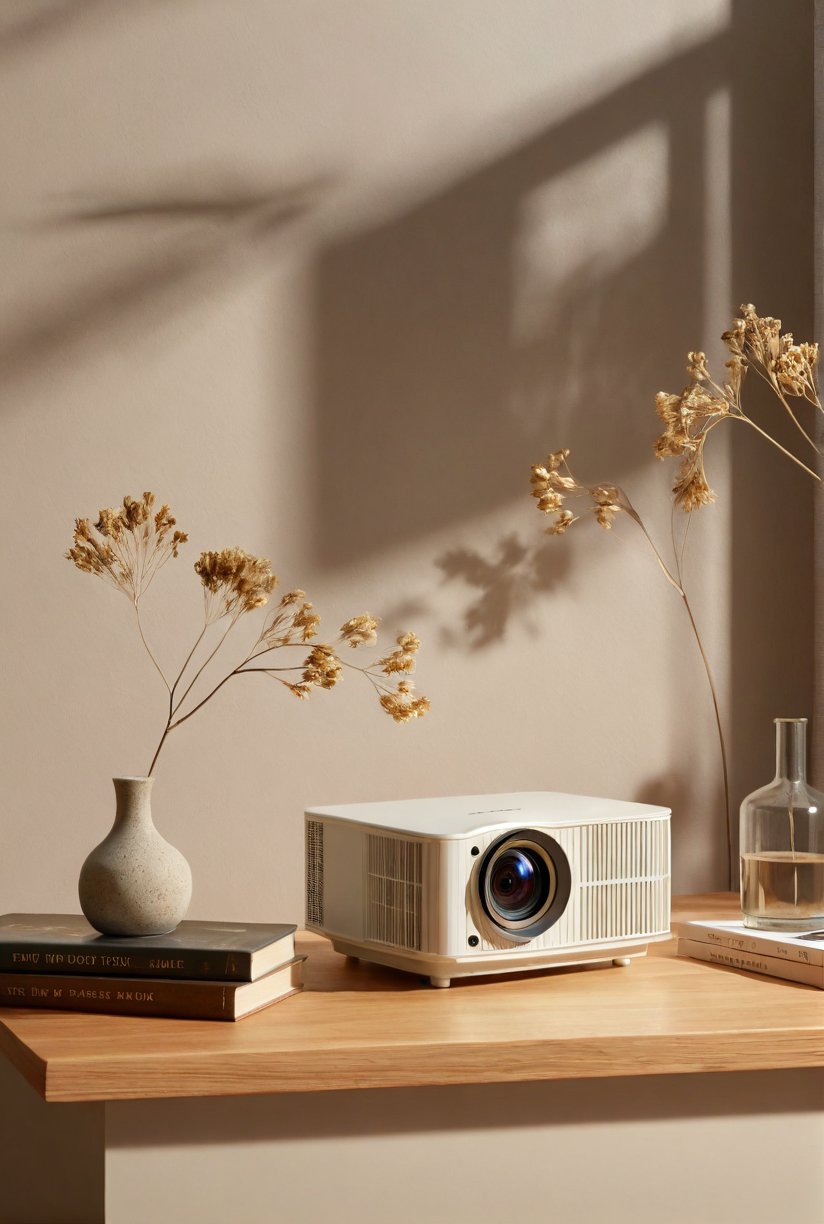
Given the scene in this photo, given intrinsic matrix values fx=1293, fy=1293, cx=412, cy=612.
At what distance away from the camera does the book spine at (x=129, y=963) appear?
1092 millimetres

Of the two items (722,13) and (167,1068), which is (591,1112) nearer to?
(167,1068)

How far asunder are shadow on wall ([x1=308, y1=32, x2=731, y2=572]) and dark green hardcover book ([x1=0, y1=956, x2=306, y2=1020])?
0.62 m

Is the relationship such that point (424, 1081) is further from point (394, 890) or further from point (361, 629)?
point (361, 629)

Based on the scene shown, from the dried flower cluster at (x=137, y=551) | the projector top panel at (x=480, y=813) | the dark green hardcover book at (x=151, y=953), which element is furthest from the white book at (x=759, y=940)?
the dried flower cluster at (x=137, y=551)

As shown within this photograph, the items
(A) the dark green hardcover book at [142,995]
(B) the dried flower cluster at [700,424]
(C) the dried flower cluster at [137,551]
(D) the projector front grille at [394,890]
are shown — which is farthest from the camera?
(B) the dried flower cluster at [700,424]

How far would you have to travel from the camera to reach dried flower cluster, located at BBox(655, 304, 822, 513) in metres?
1.54

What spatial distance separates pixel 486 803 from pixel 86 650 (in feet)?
A: 1.63

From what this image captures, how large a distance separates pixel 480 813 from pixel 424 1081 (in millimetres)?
315

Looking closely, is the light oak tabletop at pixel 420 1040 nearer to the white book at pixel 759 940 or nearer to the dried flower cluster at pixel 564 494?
the white book at pixel 759 940

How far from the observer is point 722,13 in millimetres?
1746

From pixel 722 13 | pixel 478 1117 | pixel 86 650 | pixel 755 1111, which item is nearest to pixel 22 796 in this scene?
pixel 86 650

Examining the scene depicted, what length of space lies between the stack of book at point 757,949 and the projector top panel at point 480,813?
14 centimetres

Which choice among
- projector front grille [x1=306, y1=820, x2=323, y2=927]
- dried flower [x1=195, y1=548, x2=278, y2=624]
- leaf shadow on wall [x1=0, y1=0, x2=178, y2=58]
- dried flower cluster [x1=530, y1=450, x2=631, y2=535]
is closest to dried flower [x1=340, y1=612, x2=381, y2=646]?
dried flower [x1=195, y1=548, x2=278, y2=624]

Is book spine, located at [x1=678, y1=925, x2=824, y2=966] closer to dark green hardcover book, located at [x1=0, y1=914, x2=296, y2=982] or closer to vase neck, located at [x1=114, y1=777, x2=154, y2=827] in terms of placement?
dark green hardcover book, located at [x1=0, y1=914, x2=296, y2=982]
